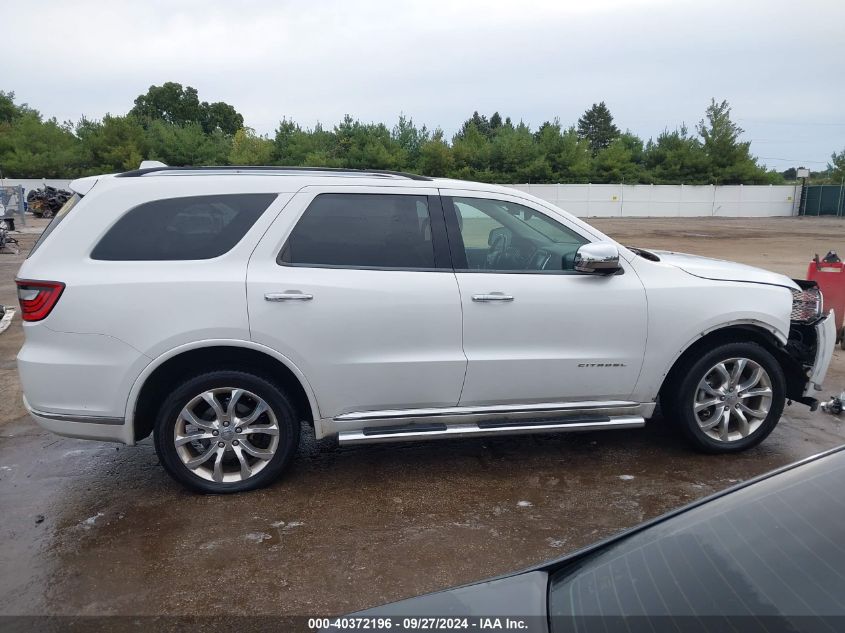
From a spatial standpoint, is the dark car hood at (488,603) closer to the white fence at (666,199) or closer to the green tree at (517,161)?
the white fence at (666,199)

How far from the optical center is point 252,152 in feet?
161

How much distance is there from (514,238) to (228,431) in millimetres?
2174

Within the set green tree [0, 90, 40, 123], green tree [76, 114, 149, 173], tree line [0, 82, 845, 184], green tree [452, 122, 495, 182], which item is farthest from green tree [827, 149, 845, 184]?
green tree [0, 90, 40, 123]

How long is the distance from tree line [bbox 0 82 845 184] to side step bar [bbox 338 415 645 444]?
1712 inches

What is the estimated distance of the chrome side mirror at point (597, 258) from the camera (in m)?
4.05

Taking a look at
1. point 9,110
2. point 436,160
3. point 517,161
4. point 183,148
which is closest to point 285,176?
point 436,160

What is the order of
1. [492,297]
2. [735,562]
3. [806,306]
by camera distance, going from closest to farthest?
[735,562], [492,297], [806,306]

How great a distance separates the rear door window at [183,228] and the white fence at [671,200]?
41978 mm

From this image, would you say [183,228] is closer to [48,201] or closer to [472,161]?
[48,201]

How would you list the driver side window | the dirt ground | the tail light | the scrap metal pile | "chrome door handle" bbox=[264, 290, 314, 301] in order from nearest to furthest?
the dirt ground, the tail light, "chrome door handle" bbox=[264, 290, 314, 301], the driver side window, the scrap metal pile

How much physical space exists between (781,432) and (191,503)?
14.1 ft

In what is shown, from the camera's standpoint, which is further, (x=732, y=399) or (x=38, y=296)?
(x=732, y=399)

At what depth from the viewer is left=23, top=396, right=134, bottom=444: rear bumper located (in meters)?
3.79

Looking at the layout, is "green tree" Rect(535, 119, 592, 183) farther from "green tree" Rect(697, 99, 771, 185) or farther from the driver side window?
the driver side window
